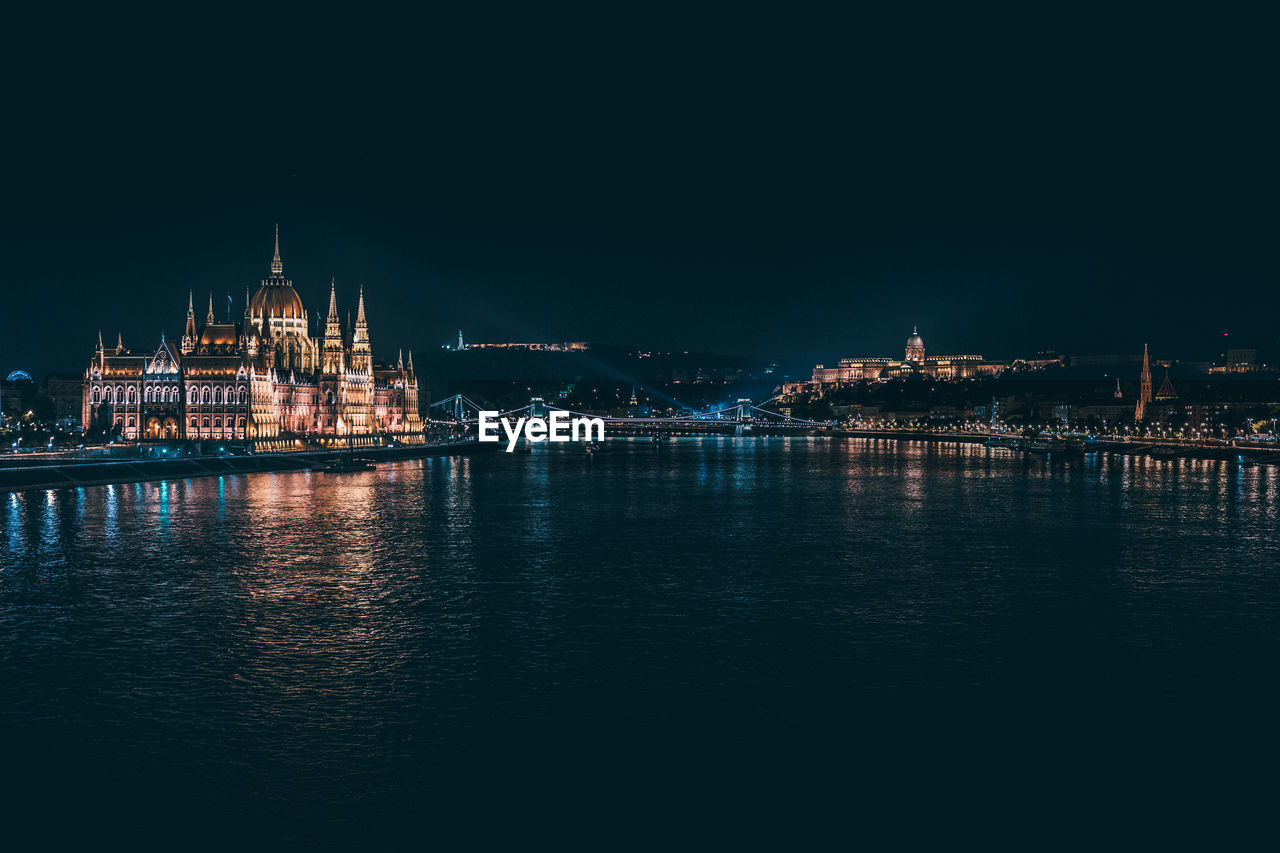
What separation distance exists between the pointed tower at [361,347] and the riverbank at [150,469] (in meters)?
54.8

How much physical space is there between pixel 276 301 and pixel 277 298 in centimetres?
66

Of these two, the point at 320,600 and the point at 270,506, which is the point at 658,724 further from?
the point at 270,506

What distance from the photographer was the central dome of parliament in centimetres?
13762

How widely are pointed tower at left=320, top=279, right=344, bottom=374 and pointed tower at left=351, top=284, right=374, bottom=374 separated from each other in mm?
2087

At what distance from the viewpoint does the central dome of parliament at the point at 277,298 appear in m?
138

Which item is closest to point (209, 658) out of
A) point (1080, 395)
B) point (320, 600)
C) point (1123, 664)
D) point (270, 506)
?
point (320, 600)

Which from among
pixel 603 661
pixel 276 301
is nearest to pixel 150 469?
pixel 603 661

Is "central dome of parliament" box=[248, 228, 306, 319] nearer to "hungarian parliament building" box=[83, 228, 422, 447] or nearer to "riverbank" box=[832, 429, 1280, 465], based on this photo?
"hungarian parliament building" box=[83, 228, 422, 447]

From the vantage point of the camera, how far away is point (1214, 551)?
32.3 metres

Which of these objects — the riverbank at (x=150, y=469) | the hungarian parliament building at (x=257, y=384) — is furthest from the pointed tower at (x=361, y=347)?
the riverbank at (x=150, y=469)

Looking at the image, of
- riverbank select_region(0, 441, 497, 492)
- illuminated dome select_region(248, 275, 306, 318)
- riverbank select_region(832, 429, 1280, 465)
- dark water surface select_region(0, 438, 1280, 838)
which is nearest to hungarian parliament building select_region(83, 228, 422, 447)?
illuminated dome select_region(248, 275, 306, 318)

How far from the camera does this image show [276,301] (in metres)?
139

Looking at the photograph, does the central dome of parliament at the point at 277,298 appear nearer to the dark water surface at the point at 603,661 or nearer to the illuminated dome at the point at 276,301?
the illuminated dome at the point at 276,301

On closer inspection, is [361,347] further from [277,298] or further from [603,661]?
[603,661]
